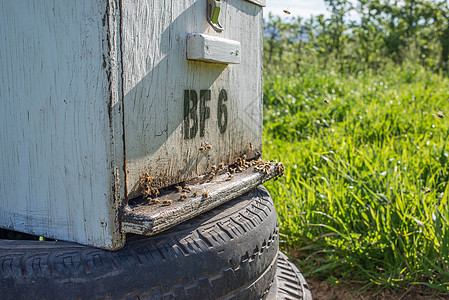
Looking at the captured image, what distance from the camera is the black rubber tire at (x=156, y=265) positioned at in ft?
3.74

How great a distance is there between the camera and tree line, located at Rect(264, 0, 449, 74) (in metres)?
8.58

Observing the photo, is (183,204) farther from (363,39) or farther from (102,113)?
(363,39)

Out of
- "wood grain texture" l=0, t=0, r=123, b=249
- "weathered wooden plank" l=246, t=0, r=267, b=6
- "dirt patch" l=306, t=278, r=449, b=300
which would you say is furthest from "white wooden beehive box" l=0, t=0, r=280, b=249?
"dirt patch" l=306, t=278, r=449, b=300

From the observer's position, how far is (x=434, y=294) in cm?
211

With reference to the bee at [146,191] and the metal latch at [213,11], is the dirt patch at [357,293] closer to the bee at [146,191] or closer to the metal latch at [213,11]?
the bee at [146,191]

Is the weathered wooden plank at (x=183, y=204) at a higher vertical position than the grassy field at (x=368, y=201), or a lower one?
higher

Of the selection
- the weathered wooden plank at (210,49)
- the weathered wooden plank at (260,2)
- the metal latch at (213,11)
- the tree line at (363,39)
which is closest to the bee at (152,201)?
the weathered wooden plank at (210,49)

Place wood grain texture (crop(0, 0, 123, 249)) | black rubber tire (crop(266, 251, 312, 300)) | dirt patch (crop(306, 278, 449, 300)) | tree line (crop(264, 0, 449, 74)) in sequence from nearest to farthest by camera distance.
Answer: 1. wood grain texture (crop(0, 0, 123, 249))
2. black rubber tire (crop(266, 251, 312, 300))
3. dirt patch (crop(306, 278, 449, 300))
4. tree line (crop(264, 0, 449, 74))

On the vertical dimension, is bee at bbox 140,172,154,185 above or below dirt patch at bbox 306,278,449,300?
above

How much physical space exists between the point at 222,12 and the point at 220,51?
0.20 metres

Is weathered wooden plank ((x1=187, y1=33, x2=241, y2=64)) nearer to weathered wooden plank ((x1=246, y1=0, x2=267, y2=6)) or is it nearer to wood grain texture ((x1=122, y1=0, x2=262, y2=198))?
wood grain texture ((x1=122, y1=0, x2=262, y2=198))

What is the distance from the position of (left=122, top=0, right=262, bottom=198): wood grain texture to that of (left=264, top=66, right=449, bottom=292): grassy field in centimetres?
105

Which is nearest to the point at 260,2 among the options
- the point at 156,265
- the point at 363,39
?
the point at 156,265

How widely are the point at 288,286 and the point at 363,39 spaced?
32.3ft
